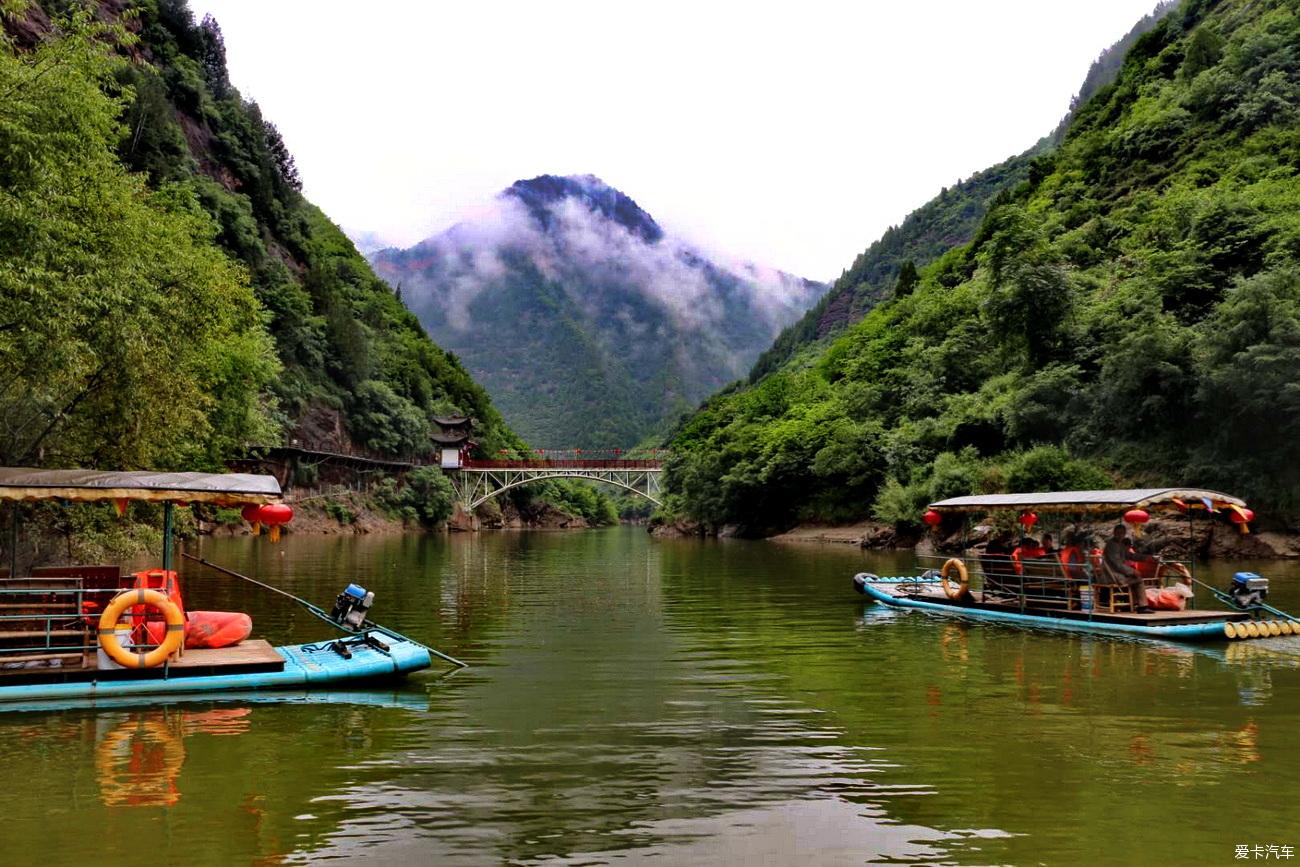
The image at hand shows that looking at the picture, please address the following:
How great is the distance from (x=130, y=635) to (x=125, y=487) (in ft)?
6.26

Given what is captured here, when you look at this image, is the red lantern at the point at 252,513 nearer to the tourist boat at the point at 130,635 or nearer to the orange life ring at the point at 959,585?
the tourist boat at the point at 130,635

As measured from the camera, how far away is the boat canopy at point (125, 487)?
1112cm

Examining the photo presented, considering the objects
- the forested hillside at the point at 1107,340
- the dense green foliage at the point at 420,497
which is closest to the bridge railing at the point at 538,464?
the dense green foliage at the point at 420,497

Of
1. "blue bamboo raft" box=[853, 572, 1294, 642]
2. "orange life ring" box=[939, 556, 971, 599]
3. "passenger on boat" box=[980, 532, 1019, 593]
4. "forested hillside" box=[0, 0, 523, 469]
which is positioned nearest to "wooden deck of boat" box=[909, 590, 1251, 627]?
"blue bamboo raft" box=[853, 572, 1294, 642]

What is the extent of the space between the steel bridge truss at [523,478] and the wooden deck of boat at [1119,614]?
69350 mm

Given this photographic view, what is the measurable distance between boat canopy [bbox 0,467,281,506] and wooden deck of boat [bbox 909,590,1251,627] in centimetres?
1478

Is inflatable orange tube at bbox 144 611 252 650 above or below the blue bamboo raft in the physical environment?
above

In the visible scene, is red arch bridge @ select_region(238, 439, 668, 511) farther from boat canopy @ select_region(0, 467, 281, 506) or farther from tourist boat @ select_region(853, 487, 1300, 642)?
boat canopy @ select_region(0, 467, 281, 506)

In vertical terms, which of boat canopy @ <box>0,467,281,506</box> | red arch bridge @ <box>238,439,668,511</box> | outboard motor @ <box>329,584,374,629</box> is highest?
red arch bridge @ <box>238,439,668,511</box>

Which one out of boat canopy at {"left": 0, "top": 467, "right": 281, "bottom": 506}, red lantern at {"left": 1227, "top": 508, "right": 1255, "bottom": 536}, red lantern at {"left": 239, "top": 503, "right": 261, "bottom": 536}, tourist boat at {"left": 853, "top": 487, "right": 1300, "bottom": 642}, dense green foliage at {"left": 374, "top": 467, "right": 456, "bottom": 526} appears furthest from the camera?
dense green foliage at {"left": 374, "top": 467, "right": 456, "bottom": 526}

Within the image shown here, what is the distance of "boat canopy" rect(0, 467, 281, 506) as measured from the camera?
36.5 ft

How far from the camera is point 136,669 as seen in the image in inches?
436

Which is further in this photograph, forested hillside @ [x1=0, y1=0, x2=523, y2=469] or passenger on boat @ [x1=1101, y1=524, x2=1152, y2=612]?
passenger on boat @ [x1=1101, y1=524, x2=1152, y2=612]

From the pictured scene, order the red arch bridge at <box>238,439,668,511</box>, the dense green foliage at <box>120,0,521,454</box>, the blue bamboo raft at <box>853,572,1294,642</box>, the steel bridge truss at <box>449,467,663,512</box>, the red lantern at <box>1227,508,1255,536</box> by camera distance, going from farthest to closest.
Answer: the steel bridge truss at <box>449,467,663,512</box> < the red arch bridge at <box>238,439,668,511</box> < the dense green foliage at <box>120,0,521,454</box> < the red lantern at <box>1227,508,1255,536</box> < the blue bamboo raft at <box>853,572,1294,642</box>
